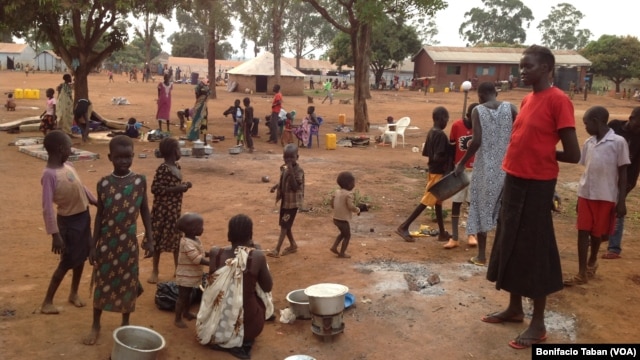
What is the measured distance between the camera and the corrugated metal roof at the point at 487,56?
157 ft

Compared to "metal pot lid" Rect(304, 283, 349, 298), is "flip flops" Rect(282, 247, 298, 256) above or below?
below

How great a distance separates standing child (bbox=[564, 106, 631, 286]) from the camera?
16.3 ft

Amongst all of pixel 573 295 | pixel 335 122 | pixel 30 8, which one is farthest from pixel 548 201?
pixel 335 122

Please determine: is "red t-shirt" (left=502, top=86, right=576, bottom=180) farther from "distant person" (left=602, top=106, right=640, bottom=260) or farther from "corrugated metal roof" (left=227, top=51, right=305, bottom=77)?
"corrugated metal roof" (left=227, top=51, right=305, bottom=77)

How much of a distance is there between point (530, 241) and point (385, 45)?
4449cm

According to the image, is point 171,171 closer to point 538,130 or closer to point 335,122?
point 538,130

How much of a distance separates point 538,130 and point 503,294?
1.77 meters

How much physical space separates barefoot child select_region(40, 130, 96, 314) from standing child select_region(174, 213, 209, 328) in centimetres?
76

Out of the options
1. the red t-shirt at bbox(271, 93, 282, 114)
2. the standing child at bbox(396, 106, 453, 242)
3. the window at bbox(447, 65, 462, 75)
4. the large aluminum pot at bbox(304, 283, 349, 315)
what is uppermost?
the window at bbox(447, 65, 462, 75)

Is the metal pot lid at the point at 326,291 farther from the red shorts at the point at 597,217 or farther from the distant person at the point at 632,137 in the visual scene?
the distant person at the point at 632,137

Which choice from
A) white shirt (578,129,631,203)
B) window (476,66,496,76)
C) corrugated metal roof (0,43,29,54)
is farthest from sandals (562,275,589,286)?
corrugated metal roof (0,43,29,54)

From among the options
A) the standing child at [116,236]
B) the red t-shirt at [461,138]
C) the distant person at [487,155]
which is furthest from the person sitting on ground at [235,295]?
the red t-shirt at [461,138]

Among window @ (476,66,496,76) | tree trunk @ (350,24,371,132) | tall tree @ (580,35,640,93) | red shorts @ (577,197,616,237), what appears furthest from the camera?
window @ (476,66,496,76)

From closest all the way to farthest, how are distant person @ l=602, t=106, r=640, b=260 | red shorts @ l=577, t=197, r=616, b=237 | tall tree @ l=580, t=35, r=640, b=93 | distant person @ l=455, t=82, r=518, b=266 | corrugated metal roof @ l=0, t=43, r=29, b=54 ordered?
1. red shorts @ l=577, t=197, r=616, b=237
2. distant person @ l=455, t=82, r=518, b=266
3. distant person @ l=602, t=106, r=640, b=260
4. tall tree @ l=580, t=35, r=640, b=93
5. corrugated metal roof @ l=0, t=43, r=29, b=54
